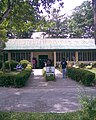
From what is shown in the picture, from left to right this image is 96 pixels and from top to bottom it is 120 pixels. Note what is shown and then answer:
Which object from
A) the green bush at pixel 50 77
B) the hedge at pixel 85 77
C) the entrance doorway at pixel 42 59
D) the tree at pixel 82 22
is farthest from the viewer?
the tree at pixel 82 22

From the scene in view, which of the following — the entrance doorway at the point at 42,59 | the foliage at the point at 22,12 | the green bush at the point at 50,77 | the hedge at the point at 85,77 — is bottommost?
the entrance doorway at the point at 42,59

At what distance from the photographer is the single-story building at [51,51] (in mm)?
40466

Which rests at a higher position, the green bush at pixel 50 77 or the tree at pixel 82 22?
the tree at pixel 82 22

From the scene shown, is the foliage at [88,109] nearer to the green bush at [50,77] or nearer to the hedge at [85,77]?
the hedge at [85,77]

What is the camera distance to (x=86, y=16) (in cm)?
6894

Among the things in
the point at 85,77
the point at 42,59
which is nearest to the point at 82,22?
the point at 42,59

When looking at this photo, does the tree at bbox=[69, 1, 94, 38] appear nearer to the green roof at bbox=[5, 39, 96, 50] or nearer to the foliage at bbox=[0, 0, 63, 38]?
the green roof at bbox=[5, 39, 96, 50]

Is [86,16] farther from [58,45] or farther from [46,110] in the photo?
[46,110]

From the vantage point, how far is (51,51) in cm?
4075

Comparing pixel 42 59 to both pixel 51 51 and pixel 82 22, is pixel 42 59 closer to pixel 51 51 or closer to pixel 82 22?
pixel 51 51

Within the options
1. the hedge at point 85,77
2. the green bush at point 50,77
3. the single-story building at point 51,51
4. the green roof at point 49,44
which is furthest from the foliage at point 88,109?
the green roof at point 49,44

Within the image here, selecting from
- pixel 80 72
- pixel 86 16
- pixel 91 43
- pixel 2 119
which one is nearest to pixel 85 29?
pixel 86 16

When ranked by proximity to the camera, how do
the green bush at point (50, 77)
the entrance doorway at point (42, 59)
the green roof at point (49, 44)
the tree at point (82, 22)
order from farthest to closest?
the tree at point (82, 22) → the entrance doorway at point (42, 59) → the green roof at point (49, 44) → the green bush at point (50, 77)

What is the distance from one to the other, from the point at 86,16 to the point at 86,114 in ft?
210
